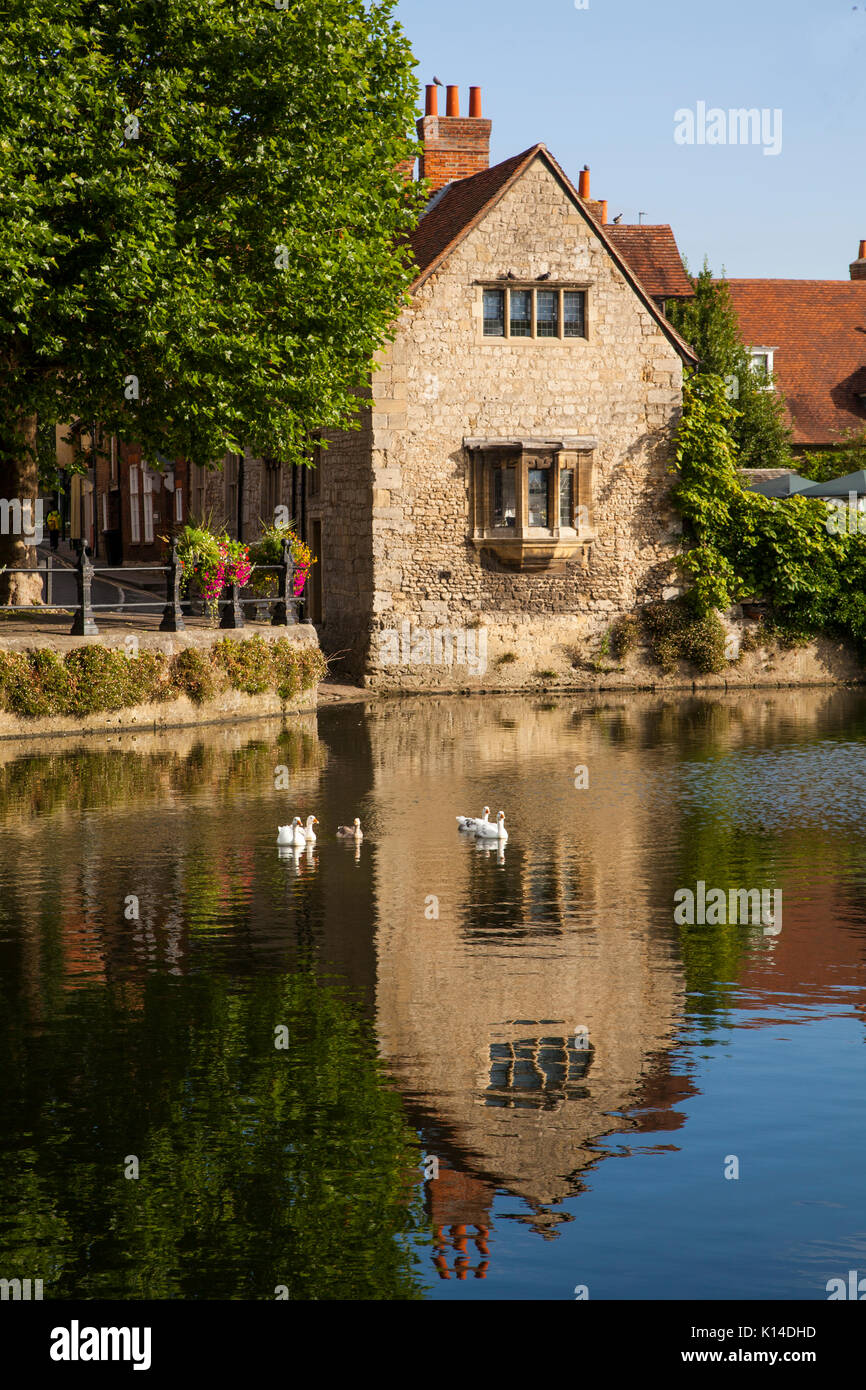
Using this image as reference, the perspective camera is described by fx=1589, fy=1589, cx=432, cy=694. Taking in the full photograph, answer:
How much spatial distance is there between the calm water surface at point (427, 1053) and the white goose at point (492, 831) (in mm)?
269

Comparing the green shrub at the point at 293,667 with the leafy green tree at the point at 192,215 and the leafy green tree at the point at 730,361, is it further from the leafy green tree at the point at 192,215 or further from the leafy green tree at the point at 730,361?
the leafy green tree at the point at 730,361

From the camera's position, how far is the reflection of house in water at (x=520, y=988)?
7.06m

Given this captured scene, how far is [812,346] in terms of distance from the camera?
49.5m

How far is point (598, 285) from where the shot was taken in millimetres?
32656

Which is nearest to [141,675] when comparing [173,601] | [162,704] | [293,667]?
[162,704]

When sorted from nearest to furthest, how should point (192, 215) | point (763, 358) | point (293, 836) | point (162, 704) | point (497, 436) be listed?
point (293, 836) → point (192, 215) → point (162, 704) → point (497, 436) → point (763, 358)

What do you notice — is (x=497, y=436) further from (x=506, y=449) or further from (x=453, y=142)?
(x=453, y=142)

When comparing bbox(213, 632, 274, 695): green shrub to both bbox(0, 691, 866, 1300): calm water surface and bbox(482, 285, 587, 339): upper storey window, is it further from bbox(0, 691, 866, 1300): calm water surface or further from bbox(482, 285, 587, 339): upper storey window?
bbox(482, 285, 587, 339): upper storey window

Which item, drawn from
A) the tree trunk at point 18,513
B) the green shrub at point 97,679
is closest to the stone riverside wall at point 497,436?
the tree trunk at point 18,513

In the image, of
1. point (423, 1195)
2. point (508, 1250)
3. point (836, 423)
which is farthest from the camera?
point (836, 423)

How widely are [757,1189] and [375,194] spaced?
2243 cm

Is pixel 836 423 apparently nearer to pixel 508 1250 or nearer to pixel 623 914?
pixel 623 914

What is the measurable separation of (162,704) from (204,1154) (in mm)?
18345

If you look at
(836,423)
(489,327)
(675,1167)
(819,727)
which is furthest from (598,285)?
(675,1167)
